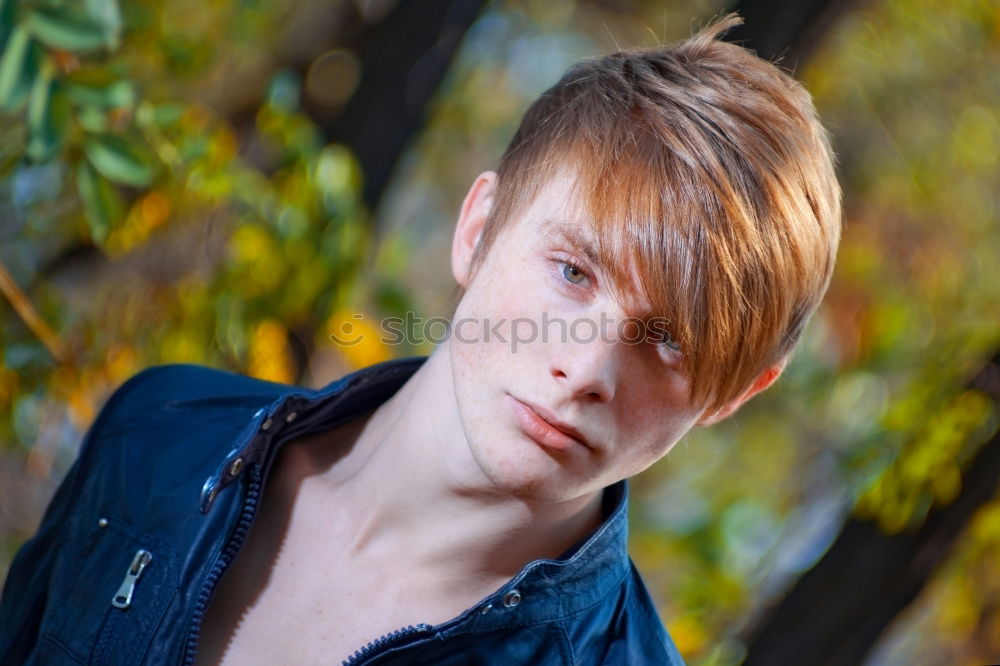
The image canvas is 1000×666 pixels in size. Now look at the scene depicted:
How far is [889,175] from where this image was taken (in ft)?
11.3

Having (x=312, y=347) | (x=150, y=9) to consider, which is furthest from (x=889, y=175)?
(x=150, y=9)

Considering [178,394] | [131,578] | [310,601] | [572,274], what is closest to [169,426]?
[178,394]

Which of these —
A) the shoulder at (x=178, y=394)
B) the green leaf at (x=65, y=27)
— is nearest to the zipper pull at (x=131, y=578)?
the shoulder at (x=178, y=394)

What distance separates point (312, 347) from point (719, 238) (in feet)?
4.43

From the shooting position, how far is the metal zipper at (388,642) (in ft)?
3.86

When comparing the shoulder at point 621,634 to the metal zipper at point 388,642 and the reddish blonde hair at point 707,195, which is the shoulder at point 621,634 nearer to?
the metal zipper at point 388,642

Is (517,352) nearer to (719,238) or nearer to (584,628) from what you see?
Result: (719,238)

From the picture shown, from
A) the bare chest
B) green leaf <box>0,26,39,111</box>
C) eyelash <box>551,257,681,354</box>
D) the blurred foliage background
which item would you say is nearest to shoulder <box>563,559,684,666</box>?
the bare chest

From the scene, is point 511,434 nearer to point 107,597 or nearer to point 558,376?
point 558,376

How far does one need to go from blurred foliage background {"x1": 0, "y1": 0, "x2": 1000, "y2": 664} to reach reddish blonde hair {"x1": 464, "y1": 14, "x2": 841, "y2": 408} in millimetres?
603

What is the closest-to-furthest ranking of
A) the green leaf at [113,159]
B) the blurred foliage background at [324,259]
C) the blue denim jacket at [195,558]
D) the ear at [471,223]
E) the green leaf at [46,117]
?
the blue denim jacket at [195,558] → the ear at [471,223] → the green leaf at [46,117] → the green leaf at [113,159] → the blurred foliage background at [324,259]

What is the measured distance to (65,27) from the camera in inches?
55.2

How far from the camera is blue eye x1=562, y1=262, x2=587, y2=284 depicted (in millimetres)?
1144

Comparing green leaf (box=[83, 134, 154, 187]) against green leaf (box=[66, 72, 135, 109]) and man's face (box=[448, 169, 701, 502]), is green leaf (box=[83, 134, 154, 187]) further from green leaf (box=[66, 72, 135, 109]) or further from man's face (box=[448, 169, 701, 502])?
man's face (box=[448, 169, 701, 502])
